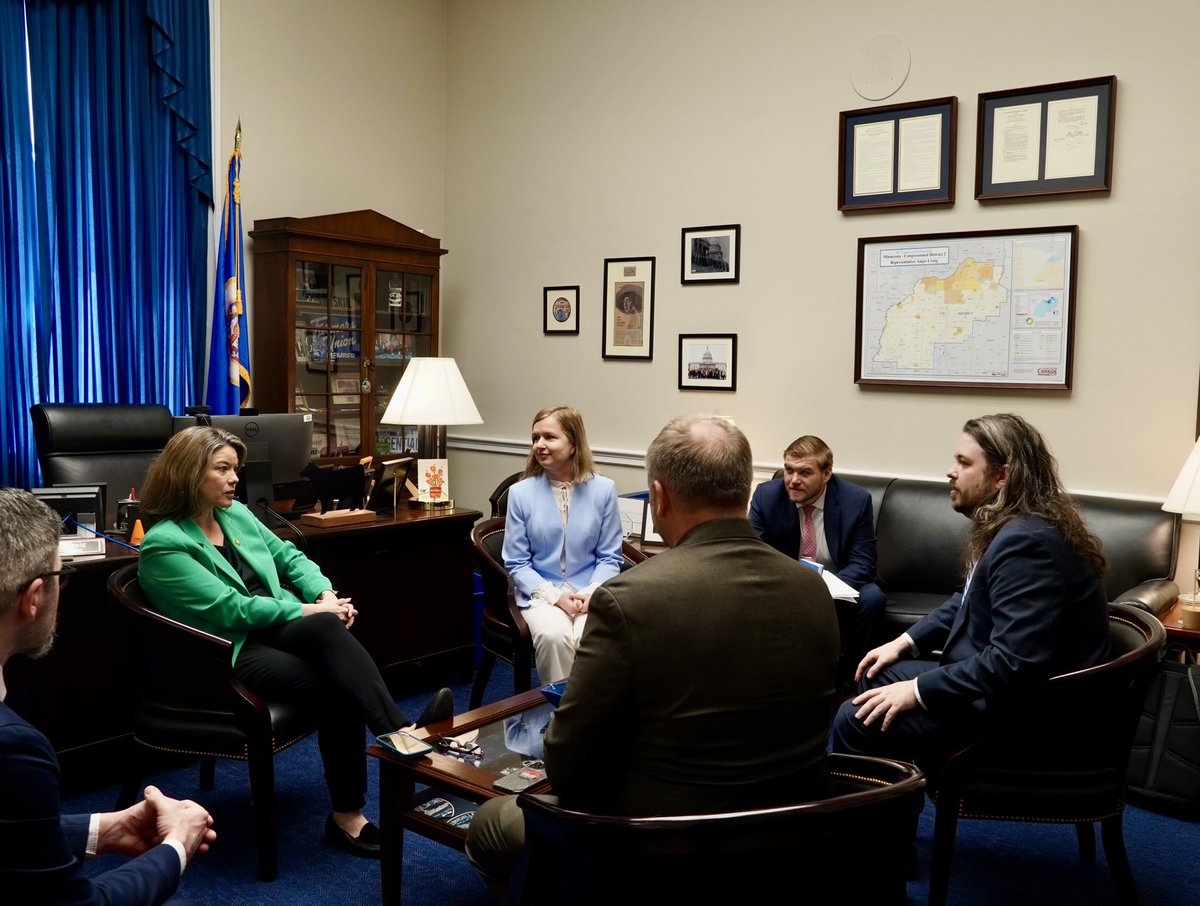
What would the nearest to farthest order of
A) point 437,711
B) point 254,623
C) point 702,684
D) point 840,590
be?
point 702,684
point 437,711
point 254,623
point 840,590

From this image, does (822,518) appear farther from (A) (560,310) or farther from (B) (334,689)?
(A) (560,310)

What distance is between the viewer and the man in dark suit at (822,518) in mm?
4043

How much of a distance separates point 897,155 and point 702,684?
11.9ft

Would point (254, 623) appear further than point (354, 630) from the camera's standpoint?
No

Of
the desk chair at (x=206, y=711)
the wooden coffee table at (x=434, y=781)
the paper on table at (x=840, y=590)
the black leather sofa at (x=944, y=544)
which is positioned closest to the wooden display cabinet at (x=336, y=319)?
the desk chair at (x=206, y=711)

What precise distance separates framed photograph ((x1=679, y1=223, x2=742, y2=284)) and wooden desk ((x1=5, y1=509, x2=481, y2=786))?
1724mm

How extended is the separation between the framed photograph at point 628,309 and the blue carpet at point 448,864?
281 cm

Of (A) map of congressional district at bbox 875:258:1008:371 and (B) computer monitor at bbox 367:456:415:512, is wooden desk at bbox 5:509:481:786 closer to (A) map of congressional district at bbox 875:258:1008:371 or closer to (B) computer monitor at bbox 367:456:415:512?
(B) computer monitor at bbox 367:456:415:512

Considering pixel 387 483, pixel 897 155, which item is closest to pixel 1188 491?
pixel 897 155

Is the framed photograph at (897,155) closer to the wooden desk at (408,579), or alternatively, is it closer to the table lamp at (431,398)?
the table lamp at (431,398)

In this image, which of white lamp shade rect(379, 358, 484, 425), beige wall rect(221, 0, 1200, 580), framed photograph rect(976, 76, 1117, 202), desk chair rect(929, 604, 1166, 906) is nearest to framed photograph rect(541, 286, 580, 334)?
beige wall rect(221, 0, 1200, 580)

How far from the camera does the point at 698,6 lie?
519 cm

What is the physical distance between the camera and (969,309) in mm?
4422

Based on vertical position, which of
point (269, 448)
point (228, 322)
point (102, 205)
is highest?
point (102, 205)
